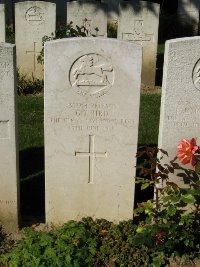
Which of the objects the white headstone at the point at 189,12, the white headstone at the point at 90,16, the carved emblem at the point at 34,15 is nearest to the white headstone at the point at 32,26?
the carved emblem at the point at 34,15

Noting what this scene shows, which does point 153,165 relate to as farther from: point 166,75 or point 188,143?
point 166,75

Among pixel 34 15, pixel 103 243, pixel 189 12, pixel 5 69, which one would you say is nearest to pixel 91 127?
pixel 5 69

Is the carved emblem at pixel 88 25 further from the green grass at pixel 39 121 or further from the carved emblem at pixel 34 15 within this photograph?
the green grass at pixel 39 121

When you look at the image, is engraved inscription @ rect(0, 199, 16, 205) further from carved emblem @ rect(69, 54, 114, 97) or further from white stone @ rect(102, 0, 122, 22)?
white stone @ rect(102, 0, 122, 22)

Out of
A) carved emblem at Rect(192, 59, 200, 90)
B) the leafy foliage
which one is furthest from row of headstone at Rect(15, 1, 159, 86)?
the leafy foliage

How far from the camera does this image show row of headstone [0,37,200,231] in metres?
4.56

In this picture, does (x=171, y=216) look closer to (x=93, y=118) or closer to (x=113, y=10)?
(x=93, y=118)

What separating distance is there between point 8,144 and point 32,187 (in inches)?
52.0

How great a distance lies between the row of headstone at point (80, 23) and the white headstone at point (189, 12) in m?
5.93

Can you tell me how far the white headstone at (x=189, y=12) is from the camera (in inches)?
610

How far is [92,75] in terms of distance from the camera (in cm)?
464

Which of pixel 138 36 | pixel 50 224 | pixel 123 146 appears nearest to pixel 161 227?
pixel 123 146

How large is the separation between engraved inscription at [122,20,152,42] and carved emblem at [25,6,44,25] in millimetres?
1597

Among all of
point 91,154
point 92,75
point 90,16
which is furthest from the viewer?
point 90,16
